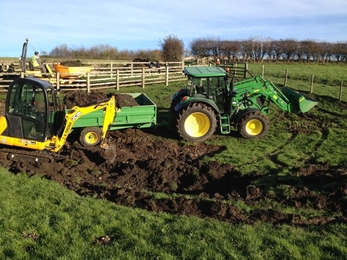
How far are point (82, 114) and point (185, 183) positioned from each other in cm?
372

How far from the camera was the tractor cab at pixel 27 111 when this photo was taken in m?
9.16

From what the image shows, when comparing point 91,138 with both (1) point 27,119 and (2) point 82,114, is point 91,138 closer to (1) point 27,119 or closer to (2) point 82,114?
(2) point 82,114

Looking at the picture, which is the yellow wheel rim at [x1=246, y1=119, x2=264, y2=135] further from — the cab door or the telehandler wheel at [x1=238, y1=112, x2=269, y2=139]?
the cab door

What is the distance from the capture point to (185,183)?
8664 millimetres

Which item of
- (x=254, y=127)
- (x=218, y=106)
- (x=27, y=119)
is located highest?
(x=218, y=106)

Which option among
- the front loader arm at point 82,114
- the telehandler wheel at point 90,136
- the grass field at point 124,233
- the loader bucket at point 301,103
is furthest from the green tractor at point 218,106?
the grass field at point 124,233

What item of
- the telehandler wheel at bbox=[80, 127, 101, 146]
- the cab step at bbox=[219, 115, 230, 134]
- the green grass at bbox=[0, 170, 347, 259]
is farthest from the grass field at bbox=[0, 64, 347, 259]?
the cab step at bbox=[219, 115, 230, 134]

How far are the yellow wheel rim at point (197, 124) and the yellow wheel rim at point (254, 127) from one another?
142cm

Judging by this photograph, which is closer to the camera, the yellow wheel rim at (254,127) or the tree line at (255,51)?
the yellow wheel rim at (254,127)

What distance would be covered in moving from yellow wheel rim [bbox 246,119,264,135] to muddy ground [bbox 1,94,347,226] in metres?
1.71

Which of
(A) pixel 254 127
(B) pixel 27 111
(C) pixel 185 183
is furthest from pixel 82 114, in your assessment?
(A) pixel 254 127

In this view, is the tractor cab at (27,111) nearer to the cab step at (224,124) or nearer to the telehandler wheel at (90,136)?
the telehandler wheel at (90,136)

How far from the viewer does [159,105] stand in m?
18.1

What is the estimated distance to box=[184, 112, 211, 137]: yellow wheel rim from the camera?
1252 centimetres
